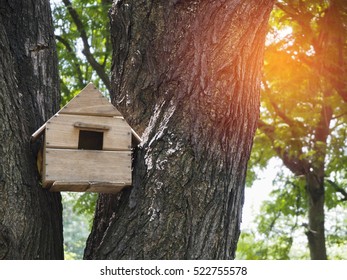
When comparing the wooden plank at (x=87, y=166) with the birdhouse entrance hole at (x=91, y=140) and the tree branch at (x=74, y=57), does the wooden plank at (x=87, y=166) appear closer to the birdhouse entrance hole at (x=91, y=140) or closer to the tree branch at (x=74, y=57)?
the birdhouse entrance hole at (x=91, y=140)

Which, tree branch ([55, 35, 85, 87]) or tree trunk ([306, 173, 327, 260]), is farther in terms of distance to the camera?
tree trunk ([306, 173, 327, 260])

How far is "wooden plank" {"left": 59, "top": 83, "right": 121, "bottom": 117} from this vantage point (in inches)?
116

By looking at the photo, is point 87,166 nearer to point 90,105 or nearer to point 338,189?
point 90,105

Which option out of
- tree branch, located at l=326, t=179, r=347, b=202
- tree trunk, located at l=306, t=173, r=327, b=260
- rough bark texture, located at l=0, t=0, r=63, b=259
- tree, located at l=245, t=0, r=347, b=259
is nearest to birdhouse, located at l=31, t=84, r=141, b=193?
rough bark texture, located at l=0, t=0, r=63, b=259

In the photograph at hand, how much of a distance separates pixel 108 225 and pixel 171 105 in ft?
2.26

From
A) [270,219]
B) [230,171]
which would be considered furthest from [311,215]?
[230,171]

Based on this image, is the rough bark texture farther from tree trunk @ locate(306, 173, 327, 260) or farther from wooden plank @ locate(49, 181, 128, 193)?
tree trunk @ locate(306, 173, 327, 260)

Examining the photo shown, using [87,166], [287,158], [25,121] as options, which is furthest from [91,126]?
[287,158]

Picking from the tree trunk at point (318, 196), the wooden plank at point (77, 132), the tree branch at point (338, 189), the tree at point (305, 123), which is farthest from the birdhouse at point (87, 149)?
the tree branch at point (338, 189)

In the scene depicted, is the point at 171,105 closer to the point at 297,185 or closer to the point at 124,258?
the point at 124,258

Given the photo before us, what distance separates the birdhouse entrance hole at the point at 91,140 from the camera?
3064mm

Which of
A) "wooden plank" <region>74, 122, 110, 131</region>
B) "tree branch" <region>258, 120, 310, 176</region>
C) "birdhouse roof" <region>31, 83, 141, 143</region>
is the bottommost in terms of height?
"tree branch" <region>258, 120, 310, 176</region>

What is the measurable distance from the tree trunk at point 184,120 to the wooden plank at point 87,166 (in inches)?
3.2

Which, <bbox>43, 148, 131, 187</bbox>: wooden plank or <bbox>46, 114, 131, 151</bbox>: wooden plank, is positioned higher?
<bbox>46, 114, 131, 151</bbox>: wooden plank
